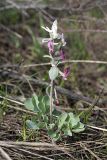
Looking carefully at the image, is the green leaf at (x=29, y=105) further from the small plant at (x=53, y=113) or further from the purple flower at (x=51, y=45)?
the purple flower at (x=51, y=45)

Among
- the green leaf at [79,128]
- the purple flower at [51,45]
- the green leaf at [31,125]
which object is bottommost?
the green leaf at [79,128]

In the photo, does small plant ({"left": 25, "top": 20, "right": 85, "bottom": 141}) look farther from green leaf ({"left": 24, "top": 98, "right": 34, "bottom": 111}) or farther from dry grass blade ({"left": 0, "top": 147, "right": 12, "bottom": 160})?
dry grass blade ({"left": 0, "top": 147, "right": 12, "bottom": 160})

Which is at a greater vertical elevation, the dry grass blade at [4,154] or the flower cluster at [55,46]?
the flower cluster at [55,46]

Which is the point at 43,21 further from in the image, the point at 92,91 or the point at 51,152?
the point at 51,152

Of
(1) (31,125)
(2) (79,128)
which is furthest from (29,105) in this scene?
(2) (79,128)

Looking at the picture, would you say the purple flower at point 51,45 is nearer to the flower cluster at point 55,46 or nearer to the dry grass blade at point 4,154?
the flower cluster at point 55,46

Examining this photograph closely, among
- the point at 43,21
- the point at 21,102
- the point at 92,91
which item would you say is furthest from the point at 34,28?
the point at 21,102

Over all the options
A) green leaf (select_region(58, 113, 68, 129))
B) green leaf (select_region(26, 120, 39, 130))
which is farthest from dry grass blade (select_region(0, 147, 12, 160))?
green leaf (select_region(58, 113, 68, 129))

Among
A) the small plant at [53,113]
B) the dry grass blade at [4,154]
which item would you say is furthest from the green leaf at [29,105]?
the dry grass blade at [4,154]

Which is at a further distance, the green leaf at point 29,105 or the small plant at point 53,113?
the green leaf at point 29,105

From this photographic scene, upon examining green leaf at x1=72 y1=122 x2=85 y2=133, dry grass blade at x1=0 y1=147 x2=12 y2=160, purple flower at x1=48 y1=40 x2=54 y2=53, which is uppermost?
purple flower at x1=48 y1=40 x2=54 y2=53
